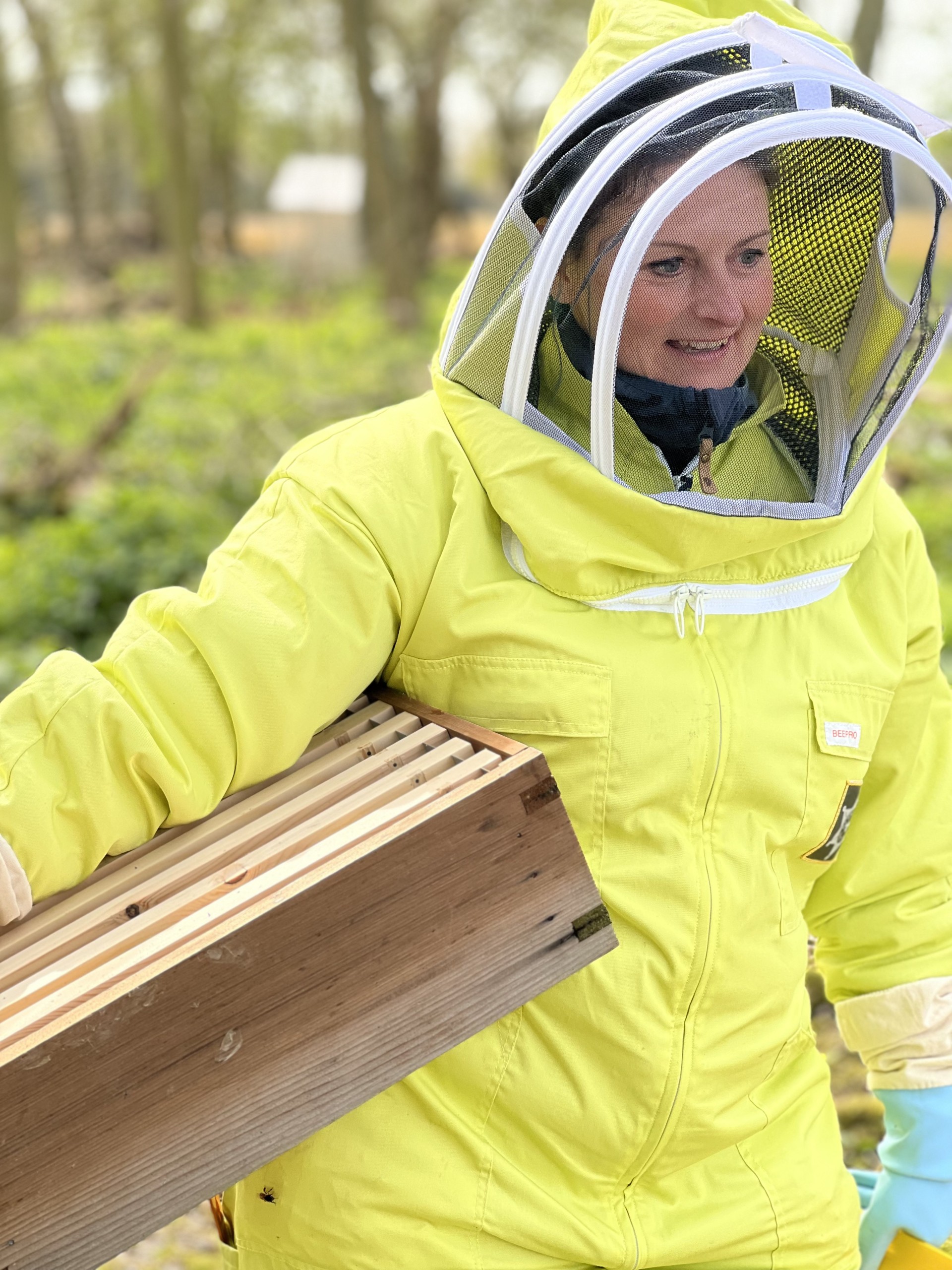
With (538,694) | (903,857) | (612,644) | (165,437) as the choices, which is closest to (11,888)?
(538,694)

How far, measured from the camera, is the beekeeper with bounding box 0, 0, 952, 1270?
5.13 feet

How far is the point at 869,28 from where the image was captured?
770cm

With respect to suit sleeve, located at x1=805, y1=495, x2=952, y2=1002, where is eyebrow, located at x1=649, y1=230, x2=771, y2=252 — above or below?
above

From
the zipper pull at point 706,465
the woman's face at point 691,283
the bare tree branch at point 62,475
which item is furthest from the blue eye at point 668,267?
the bare tree branch at point 62,475

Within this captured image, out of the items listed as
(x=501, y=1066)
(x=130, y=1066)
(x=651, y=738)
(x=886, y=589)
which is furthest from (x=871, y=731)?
(x=130, y=1066)

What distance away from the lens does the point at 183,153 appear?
14.5 meters

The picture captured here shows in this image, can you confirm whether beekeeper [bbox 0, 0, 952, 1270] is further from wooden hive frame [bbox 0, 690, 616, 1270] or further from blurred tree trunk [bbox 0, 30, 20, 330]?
blurred tree trunk [bbox 0, 30, 20, 330]

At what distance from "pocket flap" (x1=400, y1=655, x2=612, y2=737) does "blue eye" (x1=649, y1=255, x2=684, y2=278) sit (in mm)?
500

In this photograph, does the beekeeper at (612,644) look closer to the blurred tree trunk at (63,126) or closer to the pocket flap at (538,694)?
the pocket flap at (538,694)

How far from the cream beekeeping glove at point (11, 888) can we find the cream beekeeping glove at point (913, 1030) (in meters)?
1.30

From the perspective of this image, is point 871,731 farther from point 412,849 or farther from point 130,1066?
point 130,1066

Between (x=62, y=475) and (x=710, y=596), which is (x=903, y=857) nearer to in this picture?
(x=710, y=596)

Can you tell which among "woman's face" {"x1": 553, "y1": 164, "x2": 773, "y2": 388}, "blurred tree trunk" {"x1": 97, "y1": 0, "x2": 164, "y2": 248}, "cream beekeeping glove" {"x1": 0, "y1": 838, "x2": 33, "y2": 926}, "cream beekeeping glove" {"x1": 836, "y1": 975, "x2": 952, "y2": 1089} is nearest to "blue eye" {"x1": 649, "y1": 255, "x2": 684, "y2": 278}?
"woman's face" {"x1": 553, "y1": 164, "x2": 773, "y2": 388}

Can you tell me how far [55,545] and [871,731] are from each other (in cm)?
515
